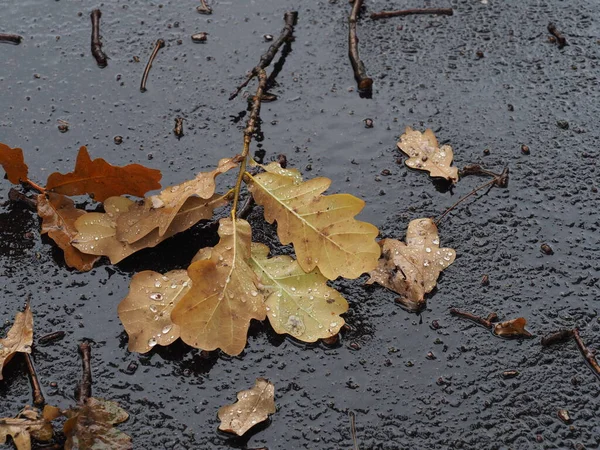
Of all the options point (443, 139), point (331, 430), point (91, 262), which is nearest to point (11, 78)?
point (91, 262)

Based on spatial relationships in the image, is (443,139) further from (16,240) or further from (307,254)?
(16,240)

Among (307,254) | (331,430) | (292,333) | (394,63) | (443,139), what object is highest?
(394,63)

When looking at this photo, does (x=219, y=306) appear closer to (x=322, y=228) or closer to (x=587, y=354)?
(x=322, y=228)

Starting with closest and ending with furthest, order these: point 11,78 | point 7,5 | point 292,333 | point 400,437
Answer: point 400,437
point 292,333
point 11,78
point 7,5

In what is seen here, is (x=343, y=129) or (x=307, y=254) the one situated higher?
(x=343, y=129)

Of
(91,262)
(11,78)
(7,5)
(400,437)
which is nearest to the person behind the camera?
(400,437)

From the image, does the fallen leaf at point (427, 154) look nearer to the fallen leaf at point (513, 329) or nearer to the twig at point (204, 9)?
the fallen leaf at point (513, 329)

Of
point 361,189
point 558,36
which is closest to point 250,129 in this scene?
point 361,189
